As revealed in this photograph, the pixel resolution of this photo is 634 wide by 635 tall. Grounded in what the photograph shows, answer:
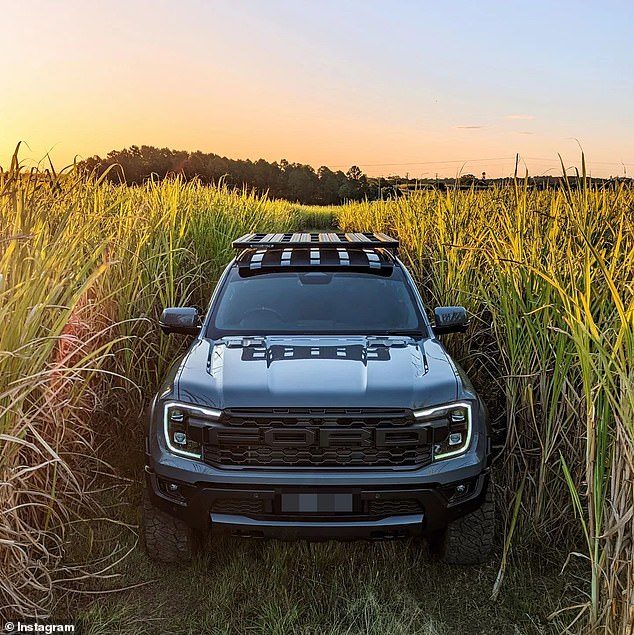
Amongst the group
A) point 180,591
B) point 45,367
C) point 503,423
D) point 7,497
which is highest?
point 45,367

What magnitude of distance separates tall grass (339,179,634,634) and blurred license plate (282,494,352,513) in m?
0.79

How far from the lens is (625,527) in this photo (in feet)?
7.92

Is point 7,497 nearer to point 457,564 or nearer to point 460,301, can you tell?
point 457,564

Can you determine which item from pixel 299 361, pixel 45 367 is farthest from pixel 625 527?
pixel 45 367

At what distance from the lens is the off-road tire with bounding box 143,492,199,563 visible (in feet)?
10.6

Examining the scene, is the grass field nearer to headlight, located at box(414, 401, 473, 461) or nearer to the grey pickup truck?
the grey pickup truck

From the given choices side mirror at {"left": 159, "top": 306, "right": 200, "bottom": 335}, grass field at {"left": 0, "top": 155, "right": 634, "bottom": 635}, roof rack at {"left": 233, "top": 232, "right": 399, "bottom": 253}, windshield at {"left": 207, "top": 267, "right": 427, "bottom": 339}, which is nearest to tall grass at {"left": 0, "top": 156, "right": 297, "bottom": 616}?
grass field at {"left": 0, "top": 155, "right": 634, "bottom": 635}

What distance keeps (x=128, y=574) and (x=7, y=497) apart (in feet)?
2.69

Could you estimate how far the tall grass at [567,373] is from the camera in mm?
2416

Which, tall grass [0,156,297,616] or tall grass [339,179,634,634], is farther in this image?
tall grass [0,156,297,616]

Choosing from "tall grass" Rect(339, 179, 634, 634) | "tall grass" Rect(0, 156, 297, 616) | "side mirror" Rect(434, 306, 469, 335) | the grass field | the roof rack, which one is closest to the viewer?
"tall grass" Rect(339, 179, 634, 634)

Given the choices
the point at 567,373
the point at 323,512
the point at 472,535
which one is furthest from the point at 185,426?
the point at 567,373

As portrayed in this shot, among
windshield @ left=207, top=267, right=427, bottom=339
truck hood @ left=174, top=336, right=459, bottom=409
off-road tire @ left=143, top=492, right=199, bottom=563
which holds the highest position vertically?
windshield @ left=207, top=267, right=427, bottom=339

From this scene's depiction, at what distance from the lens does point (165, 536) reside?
3.23 meters
